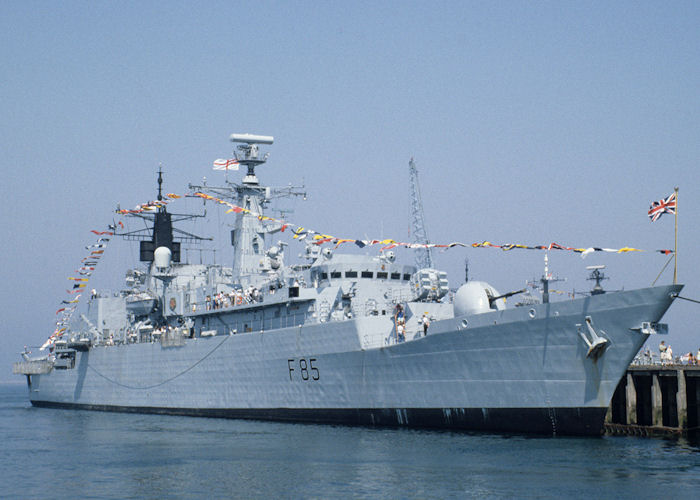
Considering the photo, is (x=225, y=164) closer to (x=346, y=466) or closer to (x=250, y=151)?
(x=250, y=151)

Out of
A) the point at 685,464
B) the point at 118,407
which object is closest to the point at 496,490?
the point at 685,464

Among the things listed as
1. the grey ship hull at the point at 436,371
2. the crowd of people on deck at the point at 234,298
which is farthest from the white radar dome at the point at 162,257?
the crowd of people on deck at the point at 234,298

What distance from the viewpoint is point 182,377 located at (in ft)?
112

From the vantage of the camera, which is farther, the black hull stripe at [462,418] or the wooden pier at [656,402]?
the wooden pier at [656,402]

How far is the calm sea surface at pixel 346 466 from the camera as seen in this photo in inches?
635

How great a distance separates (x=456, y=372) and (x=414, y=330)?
262cm

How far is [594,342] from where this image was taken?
2023cm

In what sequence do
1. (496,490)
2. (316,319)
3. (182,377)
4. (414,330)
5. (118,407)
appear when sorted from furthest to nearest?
(118,407) < (182,377) < (316,319) < (414,330) < (496,490)

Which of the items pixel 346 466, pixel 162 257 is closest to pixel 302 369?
pixel 346 466

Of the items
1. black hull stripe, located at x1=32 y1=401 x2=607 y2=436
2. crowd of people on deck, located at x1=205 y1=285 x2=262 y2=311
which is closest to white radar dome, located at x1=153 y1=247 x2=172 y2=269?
crowd of people on deck, located at x1=205 y1=285 x2=262 y2=311

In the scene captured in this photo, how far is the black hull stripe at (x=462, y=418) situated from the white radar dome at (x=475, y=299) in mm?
2775

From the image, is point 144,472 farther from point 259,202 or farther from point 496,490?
point 259,202

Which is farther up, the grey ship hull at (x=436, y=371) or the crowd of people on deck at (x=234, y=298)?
the crowd of people on deck at (x=234, y=298)

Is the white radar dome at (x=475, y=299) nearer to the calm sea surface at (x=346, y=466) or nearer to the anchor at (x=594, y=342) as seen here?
the anchor at (x=594, y=342)
